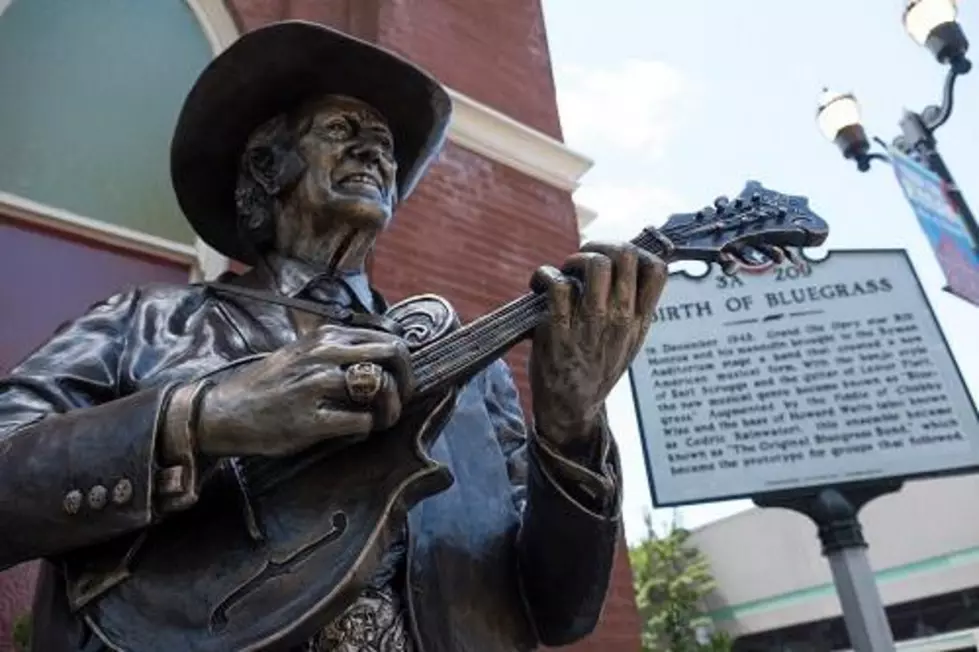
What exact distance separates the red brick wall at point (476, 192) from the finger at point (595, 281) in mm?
2538

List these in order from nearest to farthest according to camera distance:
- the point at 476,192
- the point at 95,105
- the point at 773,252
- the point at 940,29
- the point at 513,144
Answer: the point at 773,252, the point at 95,105, the point at 476,192, the point at 513,144, the point at 940,29

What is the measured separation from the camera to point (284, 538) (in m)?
1.11

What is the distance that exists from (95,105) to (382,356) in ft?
9.62

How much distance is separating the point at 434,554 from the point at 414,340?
1.17ft

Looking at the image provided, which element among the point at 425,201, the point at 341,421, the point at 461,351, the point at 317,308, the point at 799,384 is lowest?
the point at 341,421

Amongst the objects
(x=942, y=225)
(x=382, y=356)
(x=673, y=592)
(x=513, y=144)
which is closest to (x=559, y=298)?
(x=382, y=356)

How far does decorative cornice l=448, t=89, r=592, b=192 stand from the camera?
449 cm

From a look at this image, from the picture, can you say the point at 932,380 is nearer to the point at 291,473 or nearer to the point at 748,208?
the point at 748,208

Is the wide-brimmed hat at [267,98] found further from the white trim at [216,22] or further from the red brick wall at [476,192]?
the white trim at [216,22]

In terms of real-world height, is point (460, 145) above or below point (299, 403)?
above

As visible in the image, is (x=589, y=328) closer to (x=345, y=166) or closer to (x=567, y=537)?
(x=567, y=537)

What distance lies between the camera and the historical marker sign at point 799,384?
11.2ft

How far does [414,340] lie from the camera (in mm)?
1439

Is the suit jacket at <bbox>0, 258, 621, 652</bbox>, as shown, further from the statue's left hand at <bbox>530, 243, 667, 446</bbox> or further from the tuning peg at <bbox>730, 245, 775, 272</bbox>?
the tuning peg at <bbox>730, 245, 775, 272</bbox>
